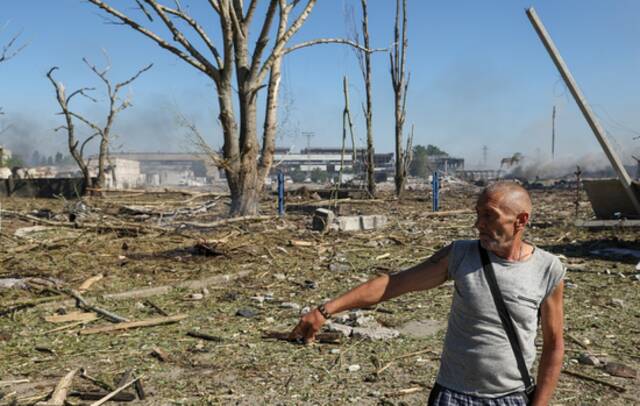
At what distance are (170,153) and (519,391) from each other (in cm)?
13332

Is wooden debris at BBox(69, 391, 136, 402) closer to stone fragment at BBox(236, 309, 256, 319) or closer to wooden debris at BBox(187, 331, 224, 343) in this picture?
wooden debris at BBox(187, 331, 224, 343)

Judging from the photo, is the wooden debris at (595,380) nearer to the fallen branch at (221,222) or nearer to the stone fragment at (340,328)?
the stone fragment at (340,328)

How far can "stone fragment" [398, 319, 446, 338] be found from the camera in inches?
226

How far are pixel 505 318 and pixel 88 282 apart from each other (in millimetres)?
6271

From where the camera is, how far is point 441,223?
1548 cm

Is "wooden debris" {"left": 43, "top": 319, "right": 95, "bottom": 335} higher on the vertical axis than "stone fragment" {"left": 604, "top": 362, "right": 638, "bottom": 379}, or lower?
higher

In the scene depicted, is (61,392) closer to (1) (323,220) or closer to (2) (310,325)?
(2) (310,325)

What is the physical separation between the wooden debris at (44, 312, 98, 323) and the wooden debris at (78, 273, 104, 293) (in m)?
1.01

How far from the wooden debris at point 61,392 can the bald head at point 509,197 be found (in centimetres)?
324

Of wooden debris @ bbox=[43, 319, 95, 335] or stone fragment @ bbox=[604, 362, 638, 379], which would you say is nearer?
stone fragment @ bbox=[604, 362, 638, 379]

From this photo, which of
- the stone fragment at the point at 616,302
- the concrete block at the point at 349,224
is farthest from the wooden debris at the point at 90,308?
the concrete block at the point at 349,224

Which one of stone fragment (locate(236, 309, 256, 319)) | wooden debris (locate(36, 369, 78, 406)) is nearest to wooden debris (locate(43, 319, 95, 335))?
wooden debris (locate(36, 369, 78, 406))

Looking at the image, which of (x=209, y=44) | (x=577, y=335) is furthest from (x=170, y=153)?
(x=577, y=335)

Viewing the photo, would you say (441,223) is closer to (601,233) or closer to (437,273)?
(601,233)
